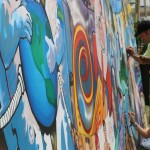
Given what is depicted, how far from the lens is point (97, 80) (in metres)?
2.51

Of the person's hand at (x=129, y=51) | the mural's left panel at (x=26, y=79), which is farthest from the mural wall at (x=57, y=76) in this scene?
the person's hand at (x=129, y=51)

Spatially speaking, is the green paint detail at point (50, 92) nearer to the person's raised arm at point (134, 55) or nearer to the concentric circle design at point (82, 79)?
the concentric circle design at point (82, 79)

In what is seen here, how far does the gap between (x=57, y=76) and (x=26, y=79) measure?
1.07 feet

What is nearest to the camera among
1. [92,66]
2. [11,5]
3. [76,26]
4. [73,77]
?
[11,5]

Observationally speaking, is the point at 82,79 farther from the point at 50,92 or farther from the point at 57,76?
the point at 50,92

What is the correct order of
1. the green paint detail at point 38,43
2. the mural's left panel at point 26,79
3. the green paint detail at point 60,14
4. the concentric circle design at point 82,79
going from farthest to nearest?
the concentric circle design at point 82,79 < the green paint detail at point 60,14 < the green paint detail at point 38,43 < the mural's left panel at point 26,79

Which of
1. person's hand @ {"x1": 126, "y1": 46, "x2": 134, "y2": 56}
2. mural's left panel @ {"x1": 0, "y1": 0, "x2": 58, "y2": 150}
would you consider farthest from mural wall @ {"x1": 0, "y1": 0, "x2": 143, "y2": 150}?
person's hand @ {"x1": 126, "y1": 46, "x2": 134, "y2": 56}

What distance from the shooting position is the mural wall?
127 cm

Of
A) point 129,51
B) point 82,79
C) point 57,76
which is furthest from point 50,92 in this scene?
point 129,51

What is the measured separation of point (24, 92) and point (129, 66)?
2.89 m

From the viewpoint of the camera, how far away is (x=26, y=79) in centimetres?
136

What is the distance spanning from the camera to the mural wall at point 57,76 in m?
1.27

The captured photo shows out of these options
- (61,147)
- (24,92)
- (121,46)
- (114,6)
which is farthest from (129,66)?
(24,92)

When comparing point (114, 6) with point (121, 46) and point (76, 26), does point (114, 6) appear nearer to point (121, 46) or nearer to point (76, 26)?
point (121, 46)
